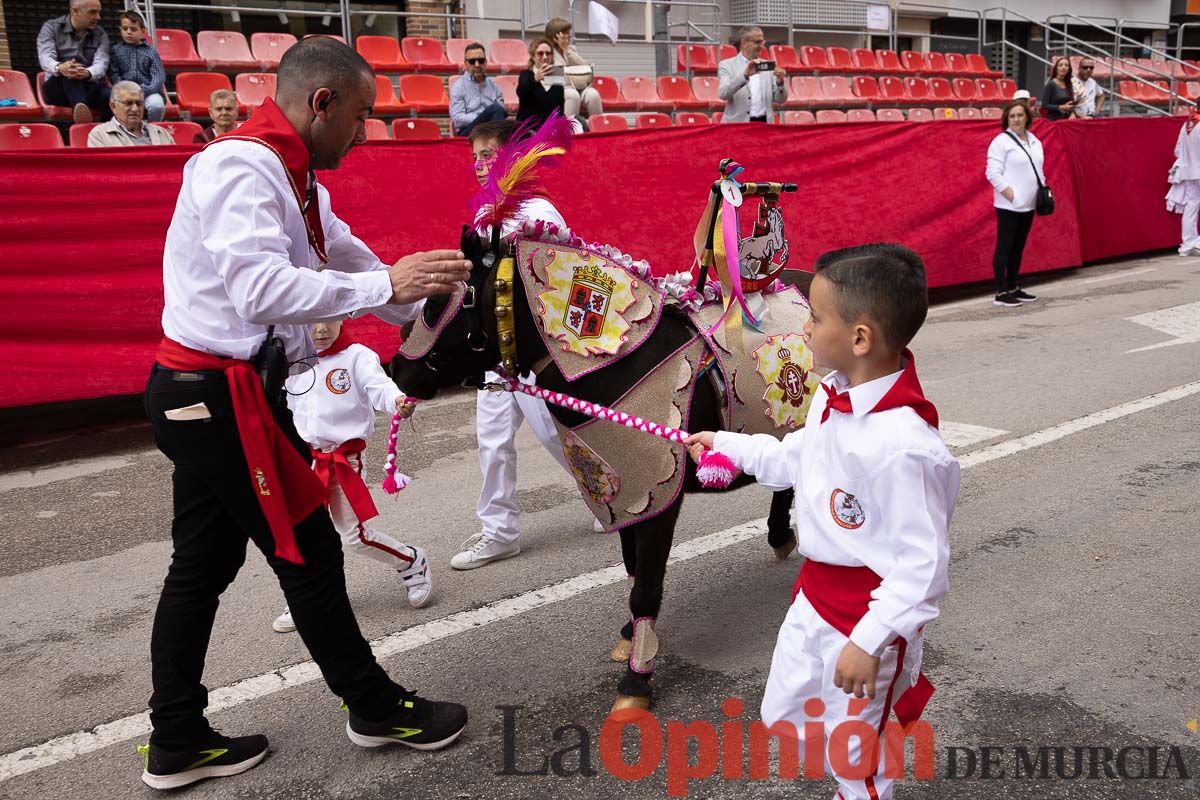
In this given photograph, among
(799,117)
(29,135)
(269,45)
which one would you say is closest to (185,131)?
(29,135)

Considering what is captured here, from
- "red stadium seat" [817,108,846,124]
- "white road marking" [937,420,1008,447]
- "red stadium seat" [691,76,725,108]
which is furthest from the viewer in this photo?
"red stadium seat" [817,108,846,124]

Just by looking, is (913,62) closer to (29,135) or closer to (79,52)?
(79,52)

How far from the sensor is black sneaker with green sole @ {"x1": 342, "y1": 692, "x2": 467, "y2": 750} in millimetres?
3072

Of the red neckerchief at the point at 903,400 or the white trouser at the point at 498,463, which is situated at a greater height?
the red neckerchief at the point at 903,400

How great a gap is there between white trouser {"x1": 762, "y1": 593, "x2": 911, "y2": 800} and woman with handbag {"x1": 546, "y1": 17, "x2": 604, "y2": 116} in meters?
8.13

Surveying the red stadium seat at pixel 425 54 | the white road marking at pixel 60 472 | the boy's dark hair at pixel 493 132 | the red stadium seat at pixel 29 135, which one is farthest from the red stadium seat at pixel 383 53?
the boy's dark hair at pixel 493 132

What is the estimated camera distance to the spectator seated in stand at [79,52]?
9.29 metres

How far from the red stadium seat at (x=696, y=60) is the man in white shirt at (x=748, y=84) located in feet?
16.6

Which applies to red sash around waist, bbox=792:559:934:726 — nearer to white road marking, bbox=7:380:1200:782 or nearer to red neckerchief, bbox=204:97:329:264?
red neckerchief, bbox=204:97:329:264

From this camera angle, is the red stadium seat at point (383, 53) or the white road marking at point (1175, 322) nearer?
the white road marking at point (1175, 322)

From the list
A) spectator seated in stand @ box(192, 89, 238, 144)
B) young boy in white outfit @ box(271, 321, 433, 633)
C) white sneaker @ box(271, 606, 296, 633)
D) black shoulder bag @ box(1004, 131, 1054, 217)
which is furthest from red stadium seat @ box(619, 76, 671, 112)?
white sneaker @ box(271, 606, 296, 633)

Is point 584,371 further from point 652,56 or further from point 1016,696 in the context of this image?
point 652,56

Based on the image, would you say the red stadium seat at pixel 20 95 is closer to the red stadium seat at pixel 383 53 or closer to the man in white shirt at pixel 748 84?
the red stadium seat at pixel 383 53

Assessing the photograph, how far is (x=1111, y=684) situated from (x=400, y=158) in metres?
6.09
